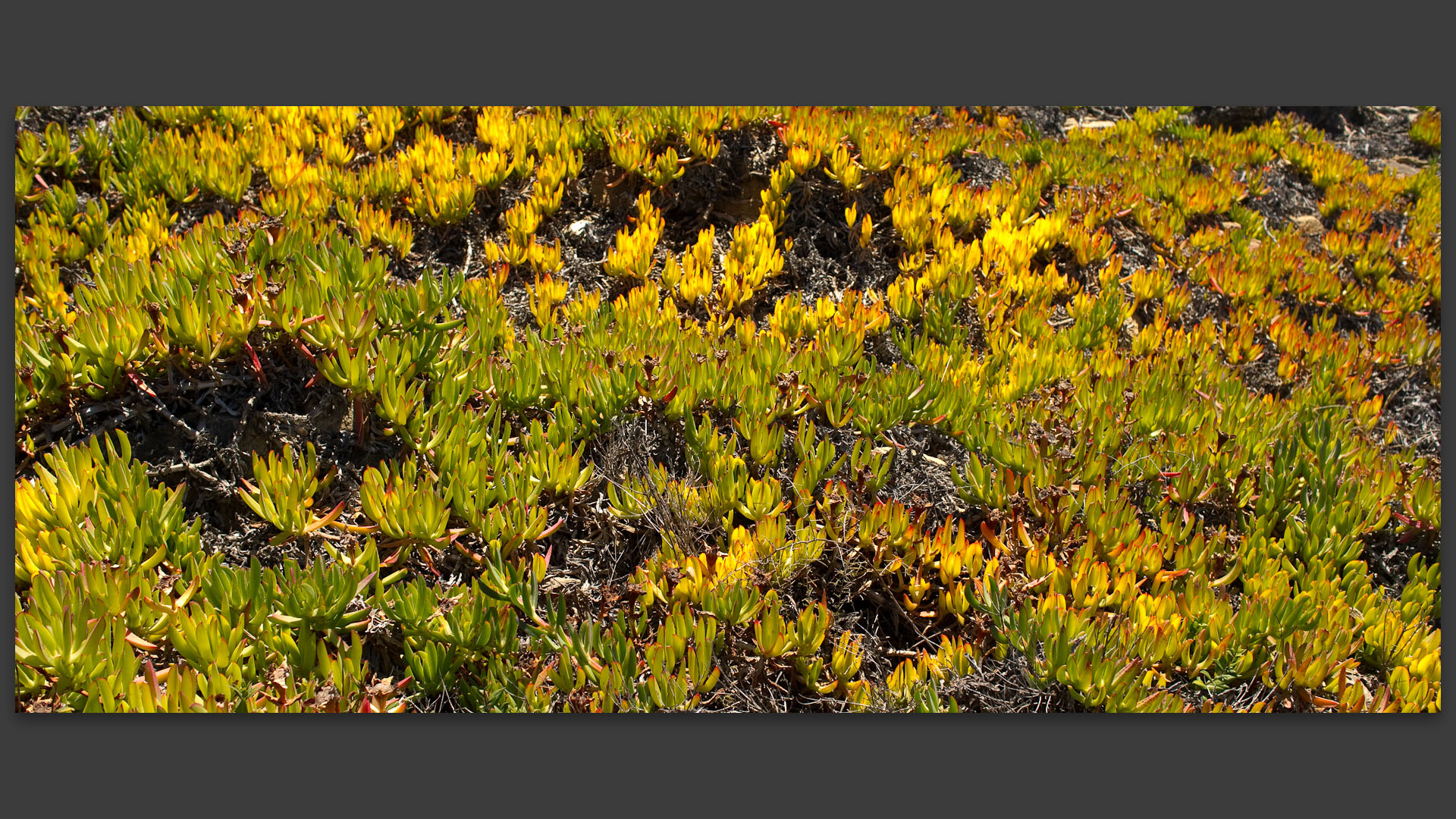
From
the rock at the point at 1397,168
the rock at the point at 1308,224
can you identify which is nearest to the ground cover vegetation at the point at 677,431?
the rock at the point at 1308,224

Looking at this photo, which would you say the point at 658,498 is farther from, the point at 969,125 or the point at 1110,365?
the point at 969,125

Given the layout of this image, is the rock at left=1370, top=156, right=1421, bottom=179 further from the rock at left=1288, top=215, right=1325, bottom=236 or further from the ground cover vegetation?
the ground cover vegetation

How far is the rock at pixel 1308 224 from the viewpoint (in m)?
5.00

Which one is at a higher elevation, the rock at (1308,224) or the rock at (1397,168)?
the rock at (1397,168)

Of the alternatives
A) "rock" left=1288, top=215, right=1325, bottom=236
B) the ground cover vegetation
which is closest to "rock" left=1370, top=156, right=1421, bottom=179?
"rock" left=1288, top=215, right=1325, bottom=236

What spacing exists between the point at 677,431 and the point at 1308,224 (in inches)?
168

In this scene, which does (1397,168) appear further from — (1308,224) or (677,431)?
(677,431)

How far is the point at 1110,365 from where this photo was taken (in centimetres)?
338

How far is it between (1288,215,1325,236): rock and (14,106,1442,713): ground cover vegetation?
0.65 m

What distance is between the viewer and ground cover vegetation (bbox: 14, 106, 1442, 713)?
2.14 meters

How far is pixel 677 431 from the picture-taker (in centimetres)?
288

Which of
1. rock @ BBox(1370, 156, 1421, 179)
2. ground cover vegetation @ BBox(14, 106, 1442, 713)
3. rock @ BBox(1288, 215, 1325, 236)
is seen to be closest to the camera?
ground cover vegetation @ BBox(14, 106, 1442, 713)

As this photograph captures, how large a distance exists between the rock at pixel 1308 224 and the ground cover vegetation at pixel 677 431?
2.12 feet

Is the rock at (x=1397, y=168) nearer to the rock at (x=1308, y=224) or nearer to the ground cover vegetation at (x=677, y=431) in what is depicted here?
the rock at (x=1308, y=224)
